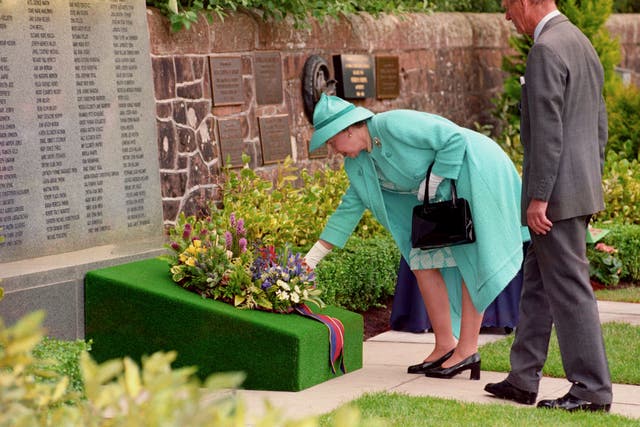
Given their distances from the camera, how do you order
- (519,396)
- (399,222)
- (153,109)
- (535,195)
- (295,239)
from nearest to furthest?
(535,195) → (519,396) → (399,222) → (153,109) → (295,239)

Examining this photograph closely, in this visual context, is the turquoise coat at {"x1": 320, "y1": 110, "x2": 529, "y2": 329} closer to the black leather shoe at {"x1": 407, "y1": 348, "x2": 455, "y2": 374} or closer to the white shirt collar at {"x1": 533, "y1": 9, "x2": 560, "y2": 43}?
the black leather shoe at {"x1": 407, "y1": 348, "x2": 455, "y2": 374}

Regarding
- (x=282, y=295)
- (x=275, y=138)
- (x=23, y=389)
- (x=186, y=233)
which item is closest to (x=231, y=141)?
(x=275, y=138)

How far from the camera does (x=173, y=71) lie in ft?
25.8

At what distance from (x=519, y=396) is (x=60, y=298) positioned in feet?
8.24

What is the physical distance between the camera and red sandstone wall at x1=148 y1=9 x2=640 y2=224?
787 centimetres

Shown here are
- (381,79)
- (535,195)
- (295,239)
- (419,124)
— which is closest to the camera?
(535,195)

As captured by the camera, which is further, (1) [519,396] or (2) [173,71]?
(2) [173,71]

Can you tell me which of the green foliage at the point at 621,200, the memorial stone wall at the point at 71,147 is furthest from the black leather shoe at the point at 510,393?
the green foliage at the point at 621,200

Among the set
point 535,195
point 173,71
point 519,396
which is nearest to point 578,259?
point 535,195

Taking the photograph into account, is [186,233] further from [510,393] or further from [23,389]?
[23,389]

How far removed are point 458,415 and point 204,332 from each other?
1.48m

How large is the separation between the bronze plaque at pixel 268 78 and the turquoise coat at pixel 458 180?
324cm

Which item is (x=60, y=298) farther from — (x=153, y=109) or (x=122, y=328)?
(x=153, y=109)

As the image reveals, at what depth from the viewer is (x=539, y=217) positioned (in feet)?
15.3
